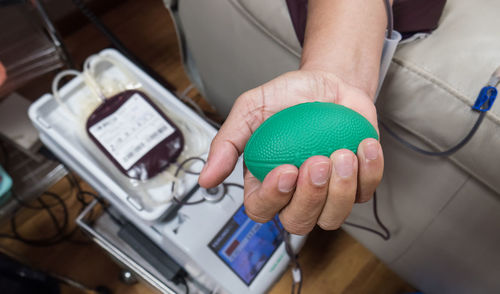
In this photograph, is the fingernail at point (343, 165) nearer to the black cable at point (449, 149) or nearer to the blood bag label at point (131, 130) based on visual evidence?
the black cable at point (449, 149)

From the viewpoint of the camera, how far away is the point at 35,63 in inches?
37.9

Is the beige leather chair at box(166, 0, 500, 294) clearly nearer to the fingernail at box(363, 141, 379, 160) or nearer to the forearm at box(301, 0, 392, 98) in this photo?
the forearm at box(301, 0, 392, 98)

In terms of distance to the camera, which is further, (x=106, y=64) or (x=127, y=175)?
(x=106, y=64)

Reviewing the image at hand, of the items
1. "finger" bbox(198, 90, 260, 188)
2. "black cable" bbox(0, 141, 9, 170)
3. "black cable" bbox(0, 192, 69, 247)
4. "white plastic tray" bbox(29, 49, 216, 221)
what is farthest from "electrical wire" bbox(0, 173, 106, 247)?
"finger" bbox(198, 90, 260, 188)

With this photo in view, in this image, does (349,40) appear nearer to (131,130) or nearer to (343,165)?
(343,165)

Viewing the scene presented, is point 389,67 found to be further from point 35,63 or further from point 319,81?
point 35,63

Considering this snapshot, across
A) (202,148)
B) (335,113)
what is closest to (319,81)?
(335,113)

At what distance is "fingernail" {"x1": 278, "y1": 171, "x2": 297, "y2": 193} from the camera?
420 millimetres

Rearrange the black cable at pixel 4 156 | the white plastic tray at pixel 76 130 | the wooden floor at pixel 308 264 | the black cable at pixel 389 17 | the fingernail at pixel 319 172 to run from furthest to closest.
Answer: the black cable at pixel 4 156 → the wooden floor at pixel 308 264 → the white plastic tray at pixel 76 130 → the black cable at pixel 389 17 → the fingernail at pixel 319 172

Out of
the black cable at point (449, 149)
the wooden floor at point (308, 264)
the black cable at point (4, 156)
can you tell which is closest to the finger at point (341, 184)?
the black cable at point (449, 149)

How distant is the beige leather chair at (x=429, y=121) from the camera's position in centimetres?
60

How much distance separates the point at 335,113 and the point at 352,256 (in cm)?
80

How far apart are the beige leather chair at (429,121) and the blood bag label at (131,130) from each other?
0.27 m

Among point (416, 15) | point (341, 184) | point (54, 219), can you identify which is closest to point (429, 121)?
point (416, 15)
